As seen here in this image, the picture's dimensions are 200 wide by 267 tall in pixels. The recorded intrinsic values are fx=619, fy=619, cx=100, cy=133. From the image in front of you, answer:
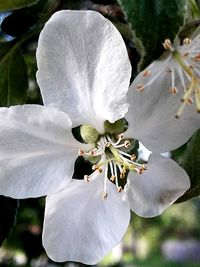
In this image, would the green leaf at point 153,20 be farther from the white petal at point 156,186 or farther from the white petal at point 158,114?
the white petal at point 156,186

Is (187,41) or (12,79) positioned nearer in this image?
(187,41)

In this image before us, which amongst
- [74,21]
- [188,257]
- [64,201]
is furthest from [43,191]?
[188,257]

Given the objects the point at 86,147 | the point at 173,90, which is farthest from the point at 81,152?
the point at 173,90

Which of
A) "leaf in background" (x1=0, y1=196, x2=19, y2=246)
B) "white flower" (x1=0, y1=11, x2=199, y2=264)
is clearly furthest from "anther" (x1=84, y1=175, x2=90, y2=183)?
"leaf in background" (x1=0, y1=196, x2=19, y2=246)

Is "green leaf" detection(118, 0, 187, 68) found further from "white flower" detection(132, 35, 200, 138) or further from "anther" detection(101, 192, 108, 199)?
"anther" detection(101, 192, 108, 199)

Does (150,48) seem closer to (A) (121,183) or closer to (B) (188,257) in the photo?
(A) (121,183)

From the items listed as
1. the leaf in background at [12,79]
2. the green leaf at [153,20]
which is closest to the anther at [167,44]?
the green leaf at [153,20]

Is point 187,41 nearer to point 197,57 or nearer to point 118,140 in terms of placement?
point 197,57
